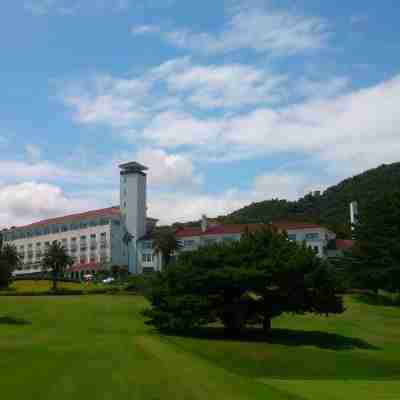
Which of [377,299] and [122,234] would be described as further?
[122,234]

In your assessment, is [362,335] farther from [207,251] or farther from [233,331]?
[207,251]

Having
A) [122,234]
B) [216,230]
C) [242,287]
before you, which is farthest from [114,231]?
[242,287]

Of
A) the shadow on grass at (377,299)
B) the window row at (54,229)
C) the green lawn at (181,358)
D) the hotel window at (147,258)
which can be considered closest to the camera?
the green lawn at (181,358)

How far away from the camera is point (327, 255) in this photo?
105m

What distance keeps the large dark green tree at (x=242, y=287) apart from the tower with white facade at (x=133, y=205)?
80997mm

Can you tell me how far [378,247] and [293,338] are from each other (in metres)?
35.2

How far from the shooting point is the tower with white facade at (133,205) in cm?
12794

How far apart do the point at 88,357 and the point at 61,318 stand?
79.6 feet

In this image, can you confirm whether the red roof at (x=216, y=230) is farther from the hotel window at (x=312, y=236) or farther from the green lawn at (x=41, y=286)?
the green lawn at (x=41, y=286)

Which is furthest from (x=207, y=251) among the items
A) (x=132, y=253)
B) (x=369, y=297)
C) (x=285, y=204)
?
(x=285, y=204)

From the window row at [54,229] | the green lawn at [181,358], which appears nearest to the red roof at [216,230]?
the window row at [54,229]

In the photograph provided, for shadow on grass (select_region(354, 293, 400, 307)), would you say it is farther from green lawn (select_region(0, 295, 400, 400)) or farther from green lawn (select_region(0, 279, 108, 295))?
green lawn (select_region(0, 279, 108, 295))

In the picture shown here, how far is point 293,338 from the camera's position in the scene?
146 ft

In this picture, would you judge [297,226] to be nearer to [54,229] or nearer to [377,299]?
[377,299]
